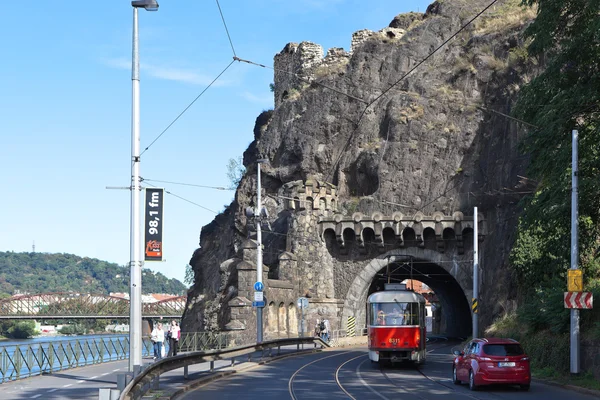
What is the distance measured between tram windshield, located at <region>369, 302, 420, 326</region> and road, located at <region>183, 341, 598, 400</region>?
171 centimetres

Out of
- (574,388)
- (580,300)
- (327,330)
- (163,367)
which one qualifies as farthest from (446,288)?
(163,367)

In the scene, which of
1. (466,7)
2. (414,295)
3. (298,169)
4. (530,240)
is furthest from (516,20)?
(414,295)

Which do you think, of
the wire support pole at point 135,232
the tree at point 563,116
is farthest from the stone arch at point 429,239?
the wire support pole at point 135,232

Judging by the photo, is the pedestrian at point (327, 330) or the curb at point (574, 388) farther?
the pedestrian at point (327, 330)

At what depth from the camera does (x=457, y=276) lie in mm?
50406

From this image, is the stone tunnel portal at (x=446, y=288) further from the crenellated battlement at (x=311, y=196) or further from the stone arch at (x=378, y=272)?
the crenellated battlement at (x=311, y=196)

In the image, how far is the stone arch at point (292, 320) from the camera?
48.3 meters

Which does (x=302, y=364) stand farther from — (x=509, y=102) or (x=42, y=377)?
(x=509, y=102)

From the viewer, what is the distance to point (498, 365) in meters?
20.1

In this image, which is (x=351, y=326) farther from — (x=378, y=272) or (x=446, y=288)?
(x=446, y=288)

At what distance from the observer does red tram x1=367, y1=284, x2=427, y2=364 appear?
29.3 metres

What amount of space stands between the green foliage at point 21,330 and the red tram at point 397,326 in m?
80.4

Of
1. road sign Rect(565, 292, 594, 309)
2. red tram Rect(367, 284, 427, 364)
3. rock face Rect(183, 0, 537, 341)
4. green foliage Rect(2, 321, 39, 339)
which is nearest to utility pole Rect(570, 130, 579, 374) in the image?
road sign Rect(565, 292, 594, 309)

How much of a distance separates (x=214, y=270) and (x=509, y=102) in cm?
2695
